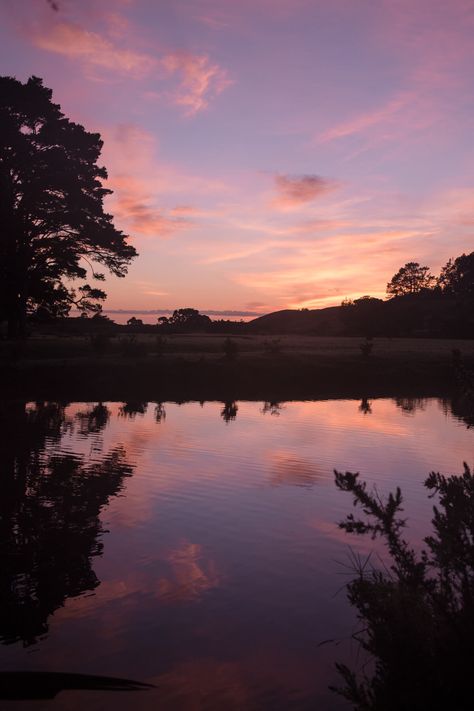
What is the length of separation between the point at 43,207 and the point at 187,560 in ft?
103

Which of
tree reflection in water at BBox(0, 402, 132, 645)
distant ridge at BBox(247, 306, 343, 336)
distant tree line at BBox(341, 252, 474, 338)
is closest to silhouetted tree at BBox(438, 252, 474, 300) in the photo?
distant tree line at BBox(341, 252, 474, 338)

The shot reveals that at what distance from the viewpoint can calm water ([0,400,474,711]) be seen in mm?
5840

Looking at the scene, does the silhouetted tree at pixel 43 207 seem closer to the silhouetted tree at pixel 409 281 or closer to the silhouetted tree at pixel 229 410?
the silhouetted tree at pixel 229 410

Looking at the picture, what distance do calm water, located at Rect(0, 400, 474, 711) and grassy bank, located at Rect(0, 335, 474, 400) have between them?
1556 cm

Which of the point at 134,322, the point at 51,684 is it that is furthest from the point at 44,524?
the point at 134,322

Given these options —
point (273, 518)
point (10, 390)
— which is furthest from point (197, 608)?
point (10, 390)

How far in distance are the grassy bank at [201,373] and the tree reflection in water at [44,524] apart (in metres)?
15.7

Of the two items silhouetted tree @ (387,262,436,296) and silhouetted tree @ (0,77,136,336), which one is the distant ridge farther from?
silhouetted tree @ (0,77,136,336)

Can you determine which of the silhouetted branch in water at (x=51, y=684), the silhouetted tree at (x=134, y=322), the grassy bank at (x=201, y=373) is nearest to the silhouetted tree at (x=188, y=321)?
the silhouetted tree at (x=134, y=322)

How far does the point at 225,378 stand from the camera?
39.8 metres

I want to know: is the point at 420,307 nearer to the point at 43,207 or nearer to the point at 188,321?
the point at 188,321

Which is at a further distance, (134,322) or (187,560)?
(134,322)

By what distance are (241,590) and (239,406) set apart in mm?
22274

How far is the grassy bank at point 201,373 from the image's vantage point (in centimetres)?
3500
